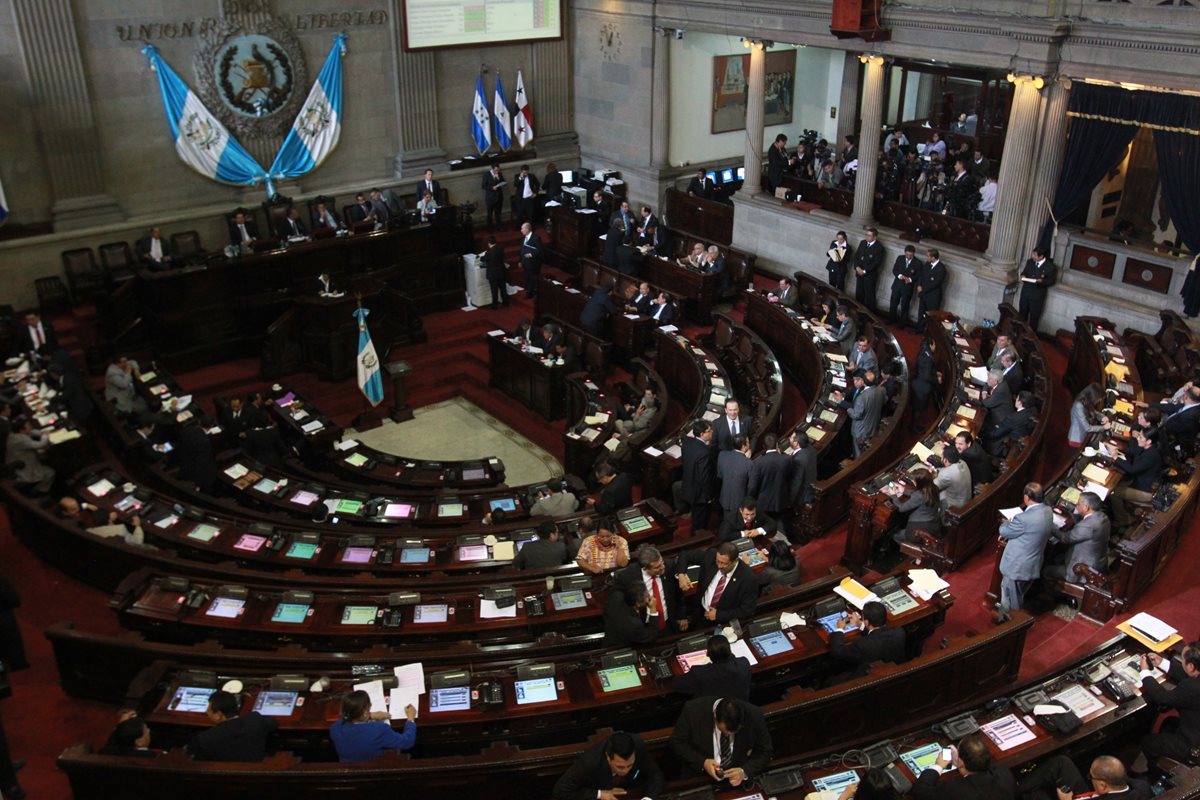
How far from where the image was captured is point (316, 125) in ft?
63.6

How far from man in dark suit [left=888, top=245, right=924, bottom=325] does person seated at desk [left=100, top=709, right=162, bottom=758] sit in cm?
1276

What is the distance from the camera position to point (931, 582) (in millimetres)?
8164

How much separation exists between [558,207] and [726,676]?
14.3m

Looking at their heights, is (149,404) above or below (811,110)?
below

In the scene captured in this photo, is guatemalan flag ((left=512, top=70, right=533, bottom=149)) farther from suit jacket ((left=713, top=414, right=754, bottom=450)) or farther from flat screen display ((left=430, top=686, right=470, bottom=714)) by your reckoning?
flat screen display ((left=430, top=686, right=470, bottom=714))

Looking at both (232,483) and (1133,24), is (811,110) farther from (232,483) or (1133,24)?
(232,483)

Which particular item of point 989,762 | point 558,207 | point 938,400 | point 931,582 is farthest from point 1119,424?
point 558,207

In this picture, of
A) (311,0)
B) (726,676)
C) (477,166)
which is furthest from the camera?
(477,166)

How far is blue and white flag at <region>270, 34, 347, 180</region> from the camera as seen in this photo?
1912cm

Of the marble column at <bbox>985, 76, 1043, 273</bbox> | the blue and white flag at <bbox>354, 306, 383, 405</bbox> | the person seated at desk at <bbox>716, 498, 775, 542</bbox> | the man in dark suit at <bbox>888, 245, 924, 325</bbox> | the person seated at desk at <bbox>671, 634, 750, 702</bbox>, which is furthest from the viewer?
the man in dark suit at <bbox>888, 245, 924, 325</bbox>

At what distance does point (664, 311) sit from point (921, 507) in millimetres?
7169

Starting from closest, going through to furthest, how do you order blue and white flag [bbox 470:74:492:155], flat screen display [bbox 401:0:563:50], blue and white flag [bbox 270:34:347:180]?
blue and white flag [bbox 270:34:347:180], flat screen display [bbox 401:0:563:50], blue and white flag [bbox 470:74:492:155]


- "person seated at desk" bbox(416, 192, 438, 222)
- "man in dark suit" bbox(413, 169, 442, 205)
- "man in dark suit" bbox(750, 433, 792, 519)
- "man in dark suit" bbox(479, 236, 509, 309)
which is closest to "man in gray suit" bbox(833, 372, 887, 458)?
"man in dark suit" bbox(750, 433, 792, 519)

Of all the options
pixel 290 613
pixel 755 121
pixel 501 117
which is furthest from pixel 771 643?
pixel 501 117
